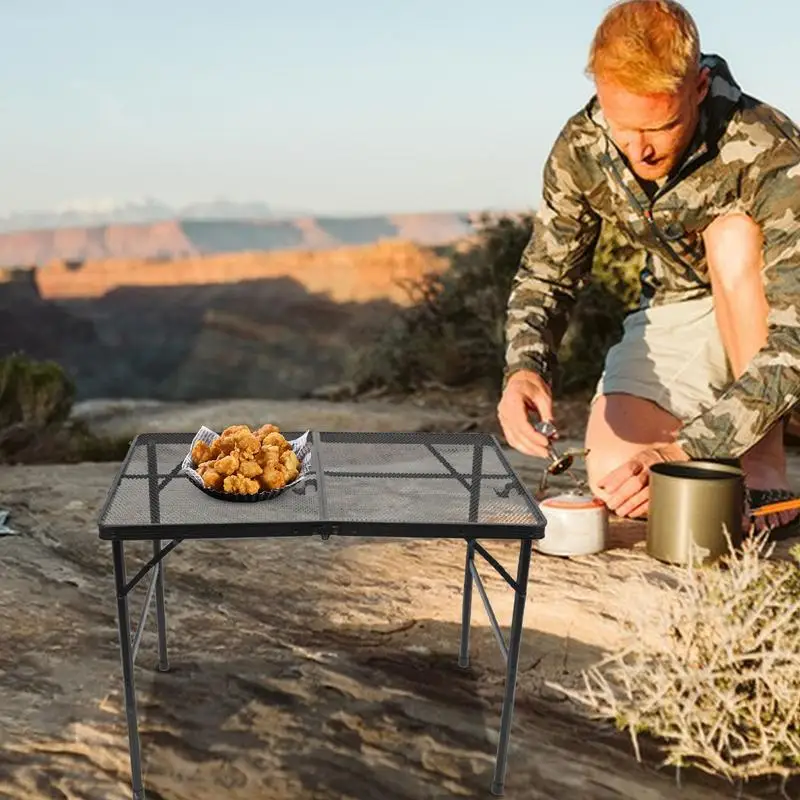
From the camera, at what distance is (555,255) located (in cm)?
360

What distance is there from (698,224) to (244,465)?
5.90 feet

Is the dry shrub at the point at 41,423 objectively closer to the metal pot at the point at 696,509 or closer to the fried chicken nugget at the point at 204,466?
the metal pot at the point at 696,509

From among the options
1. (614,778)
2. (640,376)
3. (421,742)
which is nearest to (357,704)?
(421,742)

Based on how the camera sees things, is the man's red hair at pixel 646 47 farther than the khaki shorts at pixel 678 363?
No

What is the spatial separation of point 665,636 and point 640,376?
5.76 feet

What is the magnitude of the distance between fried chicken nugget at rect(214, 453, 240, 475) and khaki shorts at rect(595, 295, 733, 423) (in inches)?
73.5

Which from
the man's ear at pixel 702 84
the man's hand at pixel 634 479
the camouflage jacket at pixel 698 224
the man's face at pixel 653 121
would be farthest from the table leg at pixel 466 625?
the man's ear at pixel 702 84

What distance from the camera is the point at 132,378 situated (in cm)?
1218

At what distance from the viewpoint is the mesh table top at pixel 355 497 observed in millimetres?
1915

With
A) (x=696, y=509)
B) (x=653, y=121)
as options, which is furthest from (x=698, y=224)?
(x=696, y=509)

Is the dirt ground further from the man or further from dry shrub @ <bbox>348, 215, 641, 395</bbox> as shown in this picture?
dry shrub @ <bbox>348, 215, 641, 395</bbox>

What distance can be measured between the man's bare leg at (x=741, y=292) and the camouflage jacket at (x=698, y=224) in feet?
0.14

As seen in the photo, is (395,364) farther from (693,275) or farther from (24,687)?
(24,687)

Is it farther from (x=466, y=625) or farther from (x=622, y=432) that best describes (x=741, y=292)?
(x=466, y=625)
